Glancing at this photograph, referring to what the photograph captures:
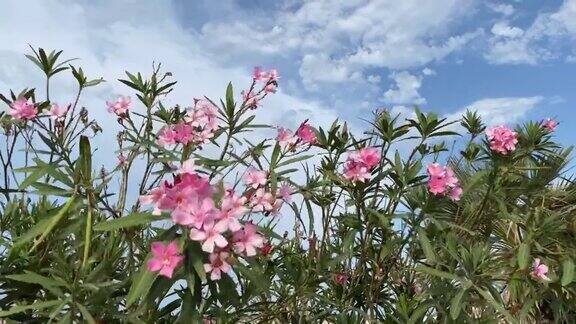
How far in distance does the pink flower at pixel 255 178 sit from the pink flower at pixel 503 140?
1299 millimetres

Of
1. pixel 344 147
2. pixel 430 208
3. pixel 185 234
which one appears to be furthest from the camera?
pixel 344 147

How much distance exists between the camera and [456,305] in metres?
2.32

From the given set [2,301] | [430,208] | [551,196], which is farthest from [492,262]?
[551,196]

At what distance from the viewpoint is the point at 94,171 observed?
2102 millimetres

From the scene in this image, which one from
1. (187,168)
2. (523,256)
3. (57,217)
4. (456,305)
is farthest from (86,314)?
(523,256)

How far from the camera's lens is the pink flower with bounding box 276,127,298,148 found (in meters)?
2.35

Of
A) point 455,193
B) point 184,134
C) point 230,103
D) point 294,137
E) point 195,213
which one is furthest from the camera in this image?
point 455,193

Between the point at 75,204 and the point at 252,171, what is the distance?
503mm

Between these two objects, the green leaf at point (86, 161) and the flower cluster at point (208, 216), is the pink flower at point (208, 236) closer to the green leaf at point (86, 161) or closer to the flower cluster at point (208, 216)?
the flower cluster at point (208, 216)

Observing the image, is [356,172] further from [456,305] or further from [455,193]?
[456,305]

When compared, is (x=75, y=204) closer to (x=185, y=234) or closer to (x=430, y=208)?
(x=185, y=234)

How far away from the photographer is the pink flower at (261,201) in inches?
78.8

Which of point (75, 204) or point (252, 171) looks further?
point (252, 171)

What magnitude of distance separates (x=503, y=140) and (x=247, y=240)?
65.8 inches
